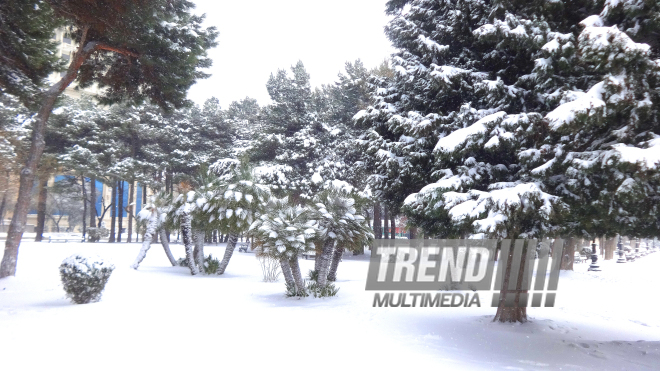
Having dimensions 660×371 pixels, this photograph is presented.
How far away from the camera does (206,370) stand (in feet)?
18.0

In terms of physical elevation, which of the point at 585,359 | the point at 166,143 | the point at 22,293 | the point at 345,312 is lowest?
the point at 22,293

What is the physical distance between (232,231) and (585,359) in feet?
41.8

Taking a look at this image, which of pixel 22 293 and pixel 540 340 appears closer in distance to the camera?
pixel 540 340

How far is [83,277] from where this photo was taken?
9508 millimetres

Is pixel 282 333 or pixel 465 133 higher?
pixel 465 133

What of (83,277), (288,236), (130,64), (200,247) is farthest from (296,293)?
(130,64)

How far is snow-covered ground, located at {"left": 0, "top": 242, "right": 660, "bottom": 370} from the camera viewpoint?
6.01m

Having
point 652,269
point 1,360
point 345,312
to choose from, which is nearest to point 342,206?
point 345,312

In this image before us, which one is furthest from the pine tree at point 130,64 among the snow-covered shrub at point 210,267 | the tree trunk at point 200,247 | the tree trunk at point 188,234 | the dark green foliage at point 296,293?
the dark green foliage at point 296,293

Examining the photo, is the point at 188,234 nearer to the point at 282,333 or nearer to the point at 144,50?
the point at 144,50

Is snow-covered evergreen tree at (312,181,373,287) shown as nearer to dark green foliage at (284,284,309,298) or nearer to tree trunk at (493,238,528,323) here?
dark green foliage at (284,284,309,298)

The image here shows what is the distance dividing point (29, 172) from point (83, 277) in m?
6.63

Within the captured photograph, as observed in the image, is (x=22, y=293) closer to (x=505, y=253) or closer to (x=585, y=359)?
(x=505, y=253)

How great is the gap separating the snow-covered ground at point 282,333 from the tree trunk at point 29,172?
816 mm
